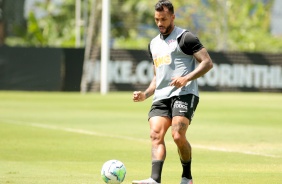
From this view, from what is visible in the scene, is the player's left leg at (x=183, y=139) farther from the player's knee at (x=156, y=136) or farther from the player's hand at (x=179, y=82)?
the player's hand at (x=179, y=82)

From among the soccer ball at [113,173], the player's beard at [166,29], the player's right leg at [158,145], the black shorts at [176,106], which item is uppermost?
the player's beard at [166,29]

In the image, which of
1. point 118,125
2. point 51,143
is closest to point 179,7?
point 118,125

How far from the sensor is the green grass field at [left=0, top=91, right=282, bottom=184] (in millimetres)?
12969

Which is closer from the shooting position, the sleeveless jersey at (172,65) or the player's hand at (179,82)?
the player's hand at (179,82)

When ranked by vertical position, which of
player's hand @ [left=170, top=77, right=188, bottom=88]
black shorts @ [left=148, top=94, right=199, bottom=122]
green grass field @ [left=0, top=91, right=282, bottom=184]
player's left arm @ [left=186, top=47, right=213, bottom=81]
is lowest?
green grass field @ [left=0, top=91, right=282, bottom=184]

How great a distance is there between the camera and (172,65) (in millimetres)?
11383

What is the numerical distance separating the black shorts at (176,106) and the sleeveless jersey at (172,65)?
54 mm

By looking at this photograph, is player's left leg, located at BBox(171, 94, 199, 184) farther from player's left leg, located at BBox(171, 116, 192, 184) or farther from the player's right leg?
the player's right leg

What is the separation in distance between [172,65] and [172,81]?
0.36m

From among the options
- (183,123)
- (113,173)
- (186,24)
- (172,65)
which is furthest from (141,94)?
(186,24)

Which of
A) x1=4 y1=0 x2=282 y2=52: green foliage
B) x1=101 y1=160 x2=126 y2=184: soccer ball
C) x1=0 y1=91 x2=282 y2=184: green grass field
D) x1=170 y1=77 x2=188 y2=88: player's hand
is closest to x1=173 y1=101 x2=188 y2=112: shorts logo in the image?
x1=170 y1=77 x2=188 y2=88: player's hand

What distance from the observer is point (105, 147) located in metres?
17.3

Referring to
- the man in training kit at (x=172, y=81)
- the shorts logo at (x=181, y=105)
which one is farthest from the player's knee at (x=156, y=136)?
the shorts logo at (x=181, y=105)

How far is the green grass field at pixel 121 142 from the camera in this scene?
1297 centimetres
